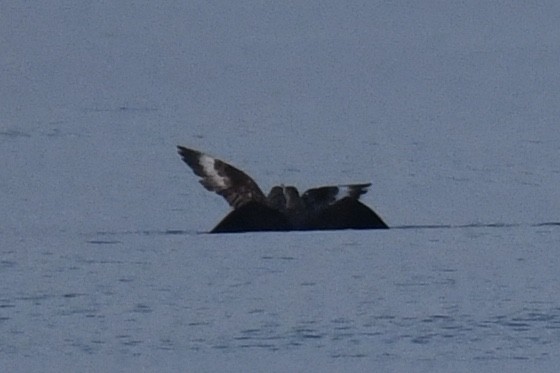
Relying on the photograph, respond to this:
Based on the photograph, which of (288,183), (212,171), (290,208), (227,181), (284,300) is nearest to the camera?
(284,300)

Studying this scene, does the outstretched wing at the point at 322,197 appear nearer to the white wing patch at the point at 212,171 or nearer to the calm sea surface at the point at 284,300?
the calm sea surface at the point at 284,300

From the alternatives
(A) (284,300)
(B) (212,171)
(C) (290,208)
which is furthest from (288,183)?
(A) (284,300)

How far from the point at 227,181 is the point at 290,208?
565 mm

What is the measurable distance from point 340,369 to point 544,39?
1129cm

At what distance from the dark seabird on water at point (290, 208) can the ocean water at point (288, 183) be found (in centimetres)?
11

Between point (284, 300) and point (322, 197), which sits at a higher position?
point (322, 197)

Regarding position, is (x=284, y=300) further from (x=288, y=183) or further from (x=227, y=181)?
(x=288, y=183)

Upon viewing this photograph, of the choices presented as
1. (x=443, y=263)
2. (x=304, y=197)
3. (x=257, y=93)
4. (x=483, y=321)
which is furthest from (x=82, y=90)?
(x=483, y=321)

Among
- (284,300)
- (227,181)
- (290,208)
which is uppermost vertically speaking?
(227,181)

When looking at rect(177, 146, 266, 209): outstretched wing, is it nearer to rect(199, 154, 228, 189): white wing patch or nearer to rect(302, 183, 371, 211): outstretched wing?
rect(199, 154, 228, 189): white wing patch

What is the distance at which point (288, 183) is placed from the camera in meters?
12.3

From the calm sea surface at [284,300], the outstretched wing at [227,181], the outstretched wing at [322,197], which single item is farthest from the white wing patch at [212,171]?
the calm sea surface at [284,300]

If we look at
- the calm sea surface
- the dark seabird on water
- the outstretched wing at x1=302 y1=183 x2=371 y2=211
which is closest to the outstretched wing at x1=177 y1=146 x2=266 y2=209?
the dark seabird on water

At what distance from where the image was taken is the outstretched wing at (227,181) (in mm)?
11234
